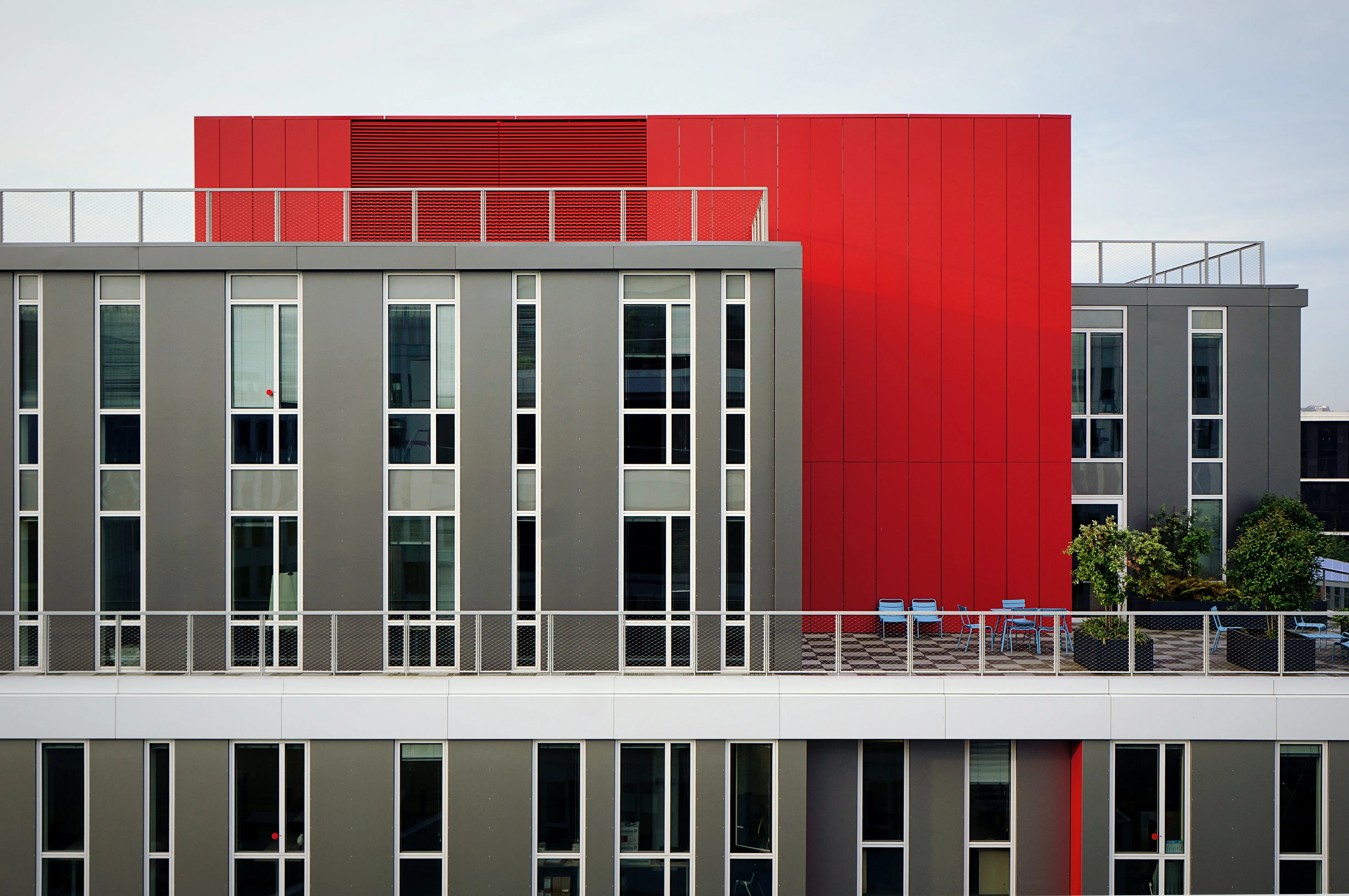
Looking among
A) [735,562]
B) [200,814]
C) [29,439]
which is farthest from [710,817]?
[29,439]

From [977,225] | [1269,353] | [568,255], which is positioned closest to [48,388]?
[568,255]

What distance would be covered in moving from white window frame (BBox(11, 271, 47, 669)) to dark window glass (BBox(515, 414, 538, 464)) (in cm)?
609

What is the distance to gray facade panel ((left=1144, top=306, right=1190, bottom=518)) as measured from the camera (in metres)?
15.6

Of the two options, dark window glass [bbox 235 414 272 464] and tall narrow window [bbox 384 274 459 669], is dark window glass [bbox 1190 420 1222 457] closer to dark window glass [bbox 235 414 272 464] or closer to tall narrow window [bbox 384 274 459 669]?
tall narrow window [bbox 384 274 459 669]

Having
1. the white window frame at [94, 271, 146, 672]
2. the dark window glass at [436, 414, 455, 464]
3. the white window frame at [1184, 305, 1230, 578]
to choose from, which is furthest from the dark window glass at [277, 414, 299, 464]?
the white window frame at [1184, 305, 1230, 578]

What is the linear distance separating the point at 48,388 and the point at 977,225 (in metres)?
13.8

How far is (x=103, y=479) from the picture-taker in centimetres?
1102

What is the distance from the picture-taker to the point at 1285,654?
10203 millimetres

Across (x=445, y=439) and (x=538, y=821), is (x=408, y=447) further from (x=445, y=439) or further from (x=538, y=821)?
(x=538, y=821)

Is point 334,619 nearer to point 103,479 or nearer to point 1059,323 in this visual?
point 103,479

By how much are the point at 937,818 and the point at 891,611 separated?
151 inches

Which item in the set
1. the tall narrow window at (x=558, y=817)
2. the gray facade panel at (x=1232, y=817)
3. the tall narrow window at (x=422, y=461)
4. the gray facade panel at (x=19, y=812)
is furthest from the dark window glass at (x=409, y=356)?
the gray facade panel at (x=1232, y=817)

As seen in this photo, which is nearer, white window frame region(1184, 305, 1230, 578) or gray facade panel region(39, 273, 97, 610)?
gray facade panel region(39, 273, 97, 610)

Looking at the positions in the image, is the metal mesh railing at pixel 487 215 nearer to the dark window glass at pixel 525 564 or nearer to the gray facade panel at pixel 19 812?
the dark window glass at pixel 525 564
